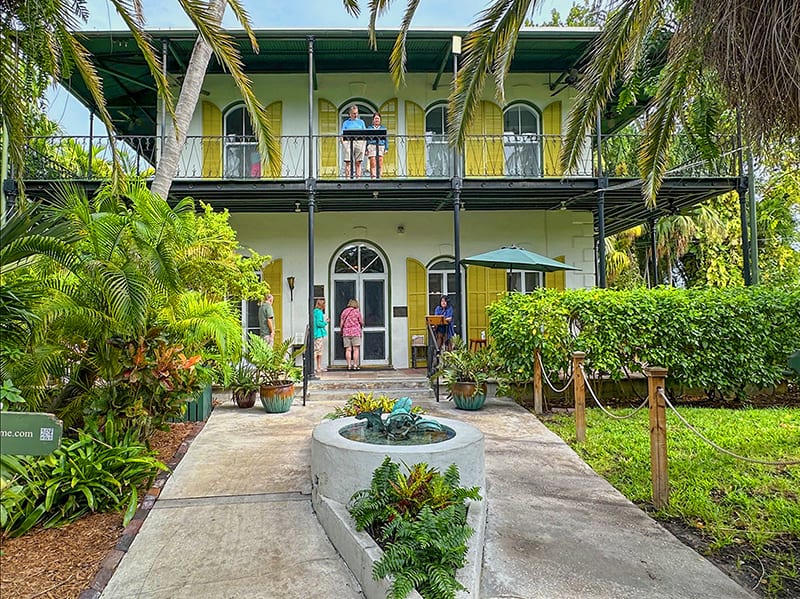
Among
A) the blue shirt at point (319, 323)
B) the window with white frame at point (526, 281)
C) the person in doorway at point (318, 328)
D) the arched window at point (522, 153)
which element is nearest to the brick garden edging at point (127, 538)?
the person in doorway at point (318, 328)

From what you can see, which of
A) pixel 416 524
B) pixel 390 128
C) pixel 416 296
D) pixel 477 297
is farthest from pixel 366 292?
pixel 416 524

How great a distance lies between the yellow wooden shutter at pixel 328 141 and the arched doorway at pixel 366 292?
1.83 metres

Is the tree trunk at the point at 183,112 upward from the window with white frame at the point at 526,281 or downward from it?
upward

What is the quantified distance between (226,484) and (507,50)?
14.9 feet

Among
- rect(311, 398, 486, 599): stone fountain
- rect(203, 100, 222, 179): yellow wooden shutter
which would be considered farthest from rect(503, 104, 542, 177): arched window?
rect(311, 398, 486, 599): stone fountain

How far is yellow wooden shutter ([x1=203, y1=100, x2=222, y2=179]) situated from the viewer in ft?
38.6

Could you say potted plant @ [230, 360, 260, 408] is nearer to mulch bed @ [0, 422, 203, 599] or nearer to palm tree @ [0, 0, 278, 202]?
mulch bed @ [0, 422, 203, 599]

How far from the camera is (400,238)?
12.0 m

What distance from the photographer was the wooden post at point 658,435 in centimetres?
408

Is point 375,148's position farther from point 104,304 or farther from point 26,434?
point 26,434

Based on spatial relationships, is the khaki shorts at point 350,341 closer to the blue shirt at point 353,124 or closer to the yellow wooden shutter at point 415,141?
the yellow wooden shutter at point 415,141

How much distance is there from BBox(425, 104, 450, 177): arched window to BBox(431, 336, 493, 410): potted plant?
16.9ft

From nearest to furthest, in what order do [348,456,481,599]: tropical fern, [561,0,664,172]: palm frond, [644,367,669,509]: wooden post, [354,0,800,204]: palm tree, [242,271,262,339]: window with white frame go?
1. [348,456,481,599]: tropical fern
2. [354,0,800,204]: palm tree
3. [561,0,664,172]: palm frond
4. [644,367,669,509]: wooden post
5. [242,271,262,339]: window with white frame

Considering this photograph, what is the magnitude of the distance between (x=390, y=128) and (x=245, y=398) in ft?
24.2
